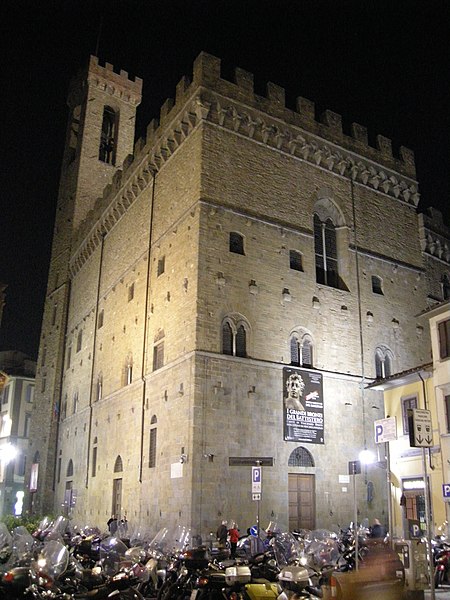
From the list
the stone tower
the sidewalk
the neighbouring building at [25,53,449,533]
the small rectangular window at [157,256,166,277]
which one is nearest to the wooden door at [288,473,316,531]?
the neighbouring building at [25,53,449,533]

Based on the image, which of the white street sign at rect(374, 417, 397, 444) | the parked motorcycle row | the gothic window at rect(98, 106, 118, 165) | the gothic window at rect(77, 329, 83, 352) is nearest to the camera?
the parked motorcycle row

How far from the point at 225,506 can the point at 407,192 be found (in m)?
16.6

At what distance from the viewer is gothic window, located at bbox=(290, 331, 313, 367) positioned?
72.0 ft

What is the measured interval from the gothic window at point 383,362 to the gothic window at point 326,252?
3098 mm

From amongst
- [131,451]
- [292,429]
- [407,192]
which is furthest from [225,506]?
[407,192]

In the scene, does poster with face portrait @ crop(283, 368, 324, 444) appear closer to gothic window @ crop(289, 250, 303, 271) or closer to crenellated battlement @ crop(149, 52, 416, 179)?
gothic window @ crop(289, 250, 303, 271)

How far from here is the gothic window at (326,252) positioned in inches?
957

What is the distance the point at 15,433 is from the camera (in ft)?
178

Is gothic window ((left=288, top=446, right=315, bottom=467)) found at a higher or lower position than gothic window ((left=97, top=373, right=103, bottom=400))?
lower

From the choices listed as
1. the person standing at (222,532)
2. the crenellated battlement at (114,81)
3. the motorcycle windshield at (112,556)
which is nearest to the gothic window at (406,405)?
the person standing at (222,532)

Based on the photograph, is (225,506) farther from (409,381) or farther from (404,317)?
(404,317)

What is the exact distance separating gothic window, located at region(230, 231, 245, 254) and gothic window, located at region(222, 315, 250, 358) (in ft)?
8.06

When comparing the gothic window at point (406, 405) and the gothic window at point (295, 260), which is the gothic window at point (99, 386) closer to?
the gothic window at point (295, 260)

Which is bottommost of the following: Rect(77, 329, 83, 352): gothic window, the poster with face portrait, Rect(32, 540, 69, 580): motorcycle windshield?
Rect(32, 540, 69, 580): motorcycle windshield
